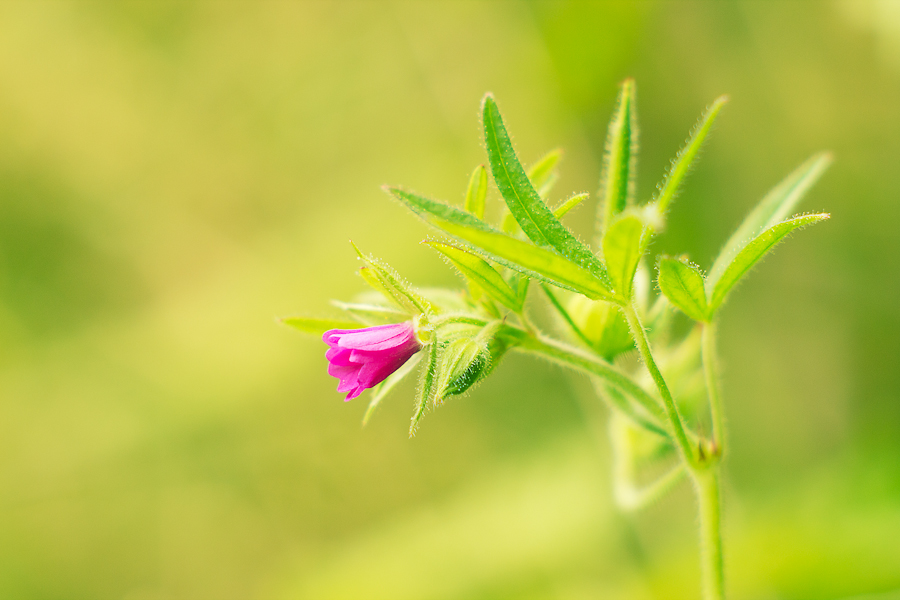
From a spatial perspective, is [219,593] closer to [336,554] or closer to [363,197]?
[336,554]

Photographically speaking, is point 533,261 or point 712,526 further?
point 712,526

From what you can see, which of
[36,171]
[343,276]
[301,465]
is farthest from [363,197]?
[36,171]

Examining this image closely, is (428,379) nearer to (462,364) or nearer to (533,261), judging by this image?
(462,364)

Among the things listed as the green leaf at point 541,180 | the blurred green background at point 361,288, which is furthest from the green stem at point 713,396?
the blurred green background at point 361,288

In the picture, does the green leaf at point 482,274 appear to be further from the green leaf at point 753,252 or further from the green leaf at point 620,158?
the green leaf at point 753,252

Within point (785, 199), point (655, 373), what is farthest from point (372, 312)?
point (785, 199)

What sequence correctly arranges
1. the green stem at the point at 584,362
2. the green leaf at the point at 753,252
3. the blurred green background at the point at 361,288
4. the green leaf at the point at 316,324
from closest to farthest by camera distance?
the green leaf at the point at 753,252 → the green stem at the point at 584,362 → the green leaf at the point at 316,324 → the blurred green background at the point at 361,288

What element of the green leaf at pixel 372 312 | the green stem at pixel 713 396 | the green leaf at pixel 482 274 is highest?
the green leaf at pixel 372 312
